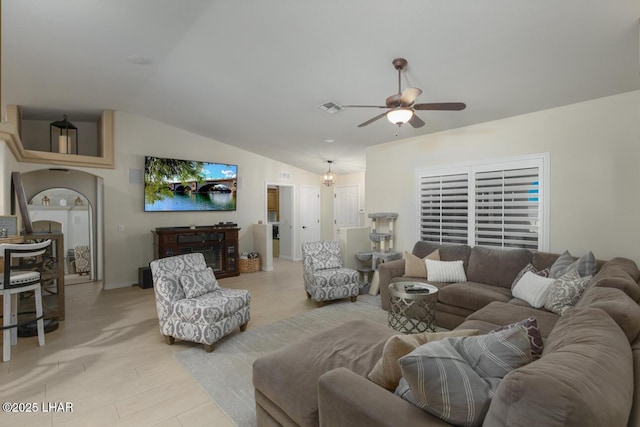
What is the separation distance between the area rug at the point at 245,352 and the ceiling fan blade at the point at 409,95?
8.46 ft

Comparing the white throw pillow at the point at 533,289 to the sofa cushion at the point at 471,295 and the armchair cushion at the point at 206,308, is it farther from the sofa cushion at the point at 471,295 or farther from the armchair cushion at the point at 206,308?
the armchair cushion at the point at 206,308

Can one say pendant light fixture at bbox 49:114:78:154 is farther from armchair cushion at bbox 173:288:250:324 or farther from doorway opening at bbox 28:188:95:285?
armchair cushion at bbox 173:288:250:324

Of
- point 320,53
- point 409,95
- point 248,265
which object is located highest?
point 320,53

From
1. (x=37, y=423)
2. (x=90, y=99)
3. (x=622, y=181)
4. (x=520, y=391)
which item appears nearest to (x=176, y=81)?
(x=90, y=99)

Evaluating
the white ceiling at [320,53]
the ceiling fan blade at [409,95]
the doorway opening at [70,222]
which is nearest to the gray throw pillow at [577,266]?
the white ceiling at [320,53]

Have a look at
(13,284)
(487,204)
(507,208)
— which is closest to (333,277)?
(487,204)

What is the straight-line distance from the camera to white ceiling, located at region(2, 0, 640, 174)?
2336 millimetres

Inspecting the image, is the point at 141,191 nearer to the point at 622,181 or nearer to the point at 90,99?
the point at 90,99

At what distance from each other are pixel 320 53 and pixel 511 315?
2.97 m

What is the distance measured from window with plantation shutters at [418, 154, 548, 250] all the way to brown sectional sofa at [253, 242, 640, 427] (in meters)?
1.23

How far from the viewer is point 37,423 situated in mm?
2035

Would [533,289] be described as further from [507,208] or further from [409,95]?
[409,95]

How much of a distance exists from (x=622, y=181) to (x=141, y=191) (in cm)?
705

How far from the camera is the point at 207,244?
19.8ft
